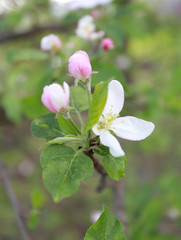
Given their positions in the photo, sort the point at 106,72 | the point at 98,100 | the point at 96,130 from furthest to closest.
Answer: the point at 106,72
the point at 96,130
the point at 98,100

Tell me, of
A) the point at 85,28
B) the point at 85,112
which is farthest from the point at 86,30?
the point at 85,112

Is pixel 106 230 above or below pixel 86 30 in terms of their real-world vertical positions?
below

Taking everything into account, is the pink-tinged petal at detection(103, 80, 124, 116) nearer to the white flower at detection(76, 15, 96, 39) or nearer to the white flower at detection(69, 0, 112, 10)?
the white flower at detection(76, 15, 96, 39)

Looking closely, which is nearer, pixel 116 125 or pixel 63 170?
pixel 63 170

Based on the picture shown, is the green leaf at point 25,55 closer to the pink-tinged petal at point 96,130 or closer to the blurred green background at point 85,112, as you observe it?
the blurred green background at point 85,112

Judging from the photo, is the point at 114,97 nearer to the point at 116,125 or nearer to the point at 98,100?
the point at 116,125

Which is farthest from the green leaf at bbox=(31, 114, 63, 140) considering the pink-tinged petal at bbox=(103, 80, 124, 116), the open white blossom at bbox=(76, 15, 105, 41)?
the open white blossom at bbox=(76, 15, 105, 41)

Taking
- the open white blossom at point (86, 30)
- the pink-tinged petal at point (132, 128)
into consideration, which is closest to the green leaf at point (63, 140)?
the pink-tinged petal at point (132, 128)
